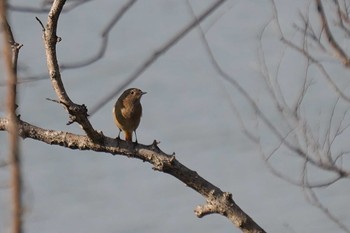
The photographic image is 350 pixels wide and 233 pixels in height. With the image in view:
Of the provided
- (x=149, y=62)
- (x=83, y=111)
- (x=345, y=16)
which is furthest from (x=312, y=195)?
(x=149, y=62)

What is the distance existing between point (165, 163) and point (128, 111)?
174 centimetres

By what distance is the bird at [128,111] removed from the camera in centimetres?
400

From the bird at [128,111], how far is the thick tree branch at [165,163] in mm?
1174

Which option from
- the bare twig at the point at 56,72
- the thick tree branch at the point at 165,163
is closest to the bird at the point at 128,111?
the thick tree branch at the point at 165,163

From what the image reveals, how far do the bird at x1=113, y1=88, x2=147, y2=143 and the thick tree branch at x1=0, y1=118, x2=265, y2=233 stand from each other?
3.85ft

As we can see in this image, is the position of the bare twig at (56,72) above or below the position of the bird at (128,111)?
below

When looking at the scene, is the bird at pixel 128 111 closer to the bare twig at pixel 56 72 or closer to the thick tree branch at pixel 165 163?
the thick tree branch at pixel 165 163

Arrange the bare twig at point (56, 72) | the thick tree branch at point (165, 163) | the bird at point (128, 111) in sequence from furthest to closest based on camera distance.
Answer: the bird at point (128, 111), the thick tree branch at point (165, 163), the bare twig at point (56, 72)

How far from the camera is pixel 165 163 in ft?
8.18

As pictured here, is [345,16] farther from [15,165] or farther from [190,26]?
[15,165]

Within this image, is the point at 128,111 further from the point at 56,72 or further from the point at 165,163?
the point at 56,72

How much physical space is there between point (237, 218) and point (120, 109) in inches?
76.4

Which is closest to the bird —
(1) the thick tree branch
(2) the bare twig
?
(1) the thick tree branch

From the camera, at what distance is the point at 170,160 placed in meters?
2.49
